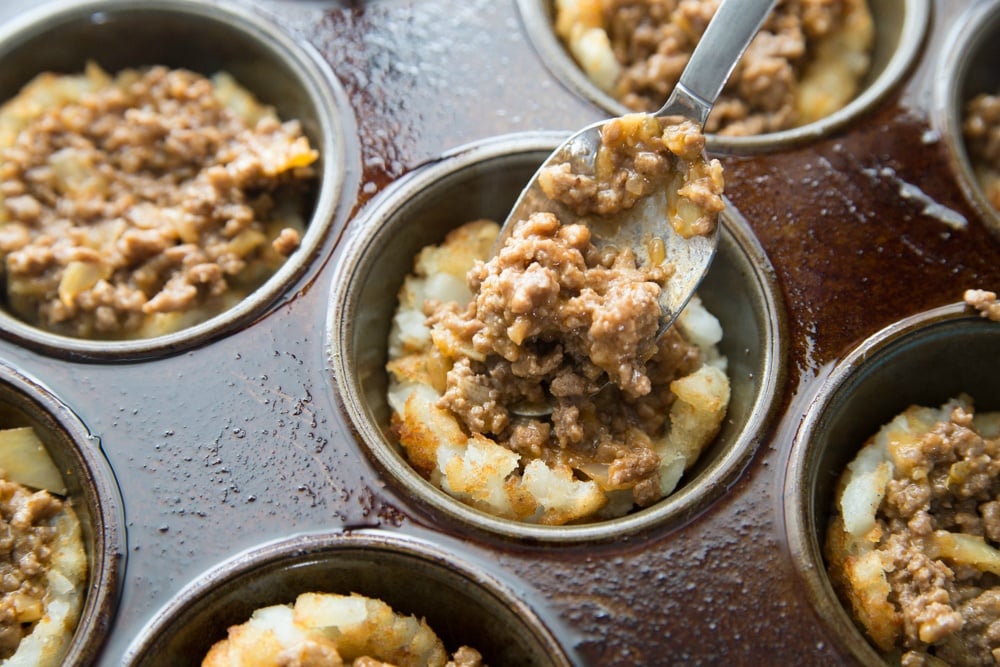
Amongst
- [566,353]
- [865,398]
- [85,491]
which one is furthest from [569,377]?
[85,491]

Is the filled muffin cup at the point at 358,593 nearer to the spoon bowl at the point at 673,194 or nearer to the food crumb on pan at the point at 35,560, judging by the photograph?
the food crumb on pan at the point at 35,560

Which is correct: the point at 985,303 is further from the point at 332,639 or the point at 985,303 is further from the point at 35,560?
the point at 35,560

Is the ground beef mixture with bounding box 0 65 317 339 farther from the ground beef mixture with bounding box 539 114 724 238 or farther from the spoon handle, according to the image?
the spoon handle

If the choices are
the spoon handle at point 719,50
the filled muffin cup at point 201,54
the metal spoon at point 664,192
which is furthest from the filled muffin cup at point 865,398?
the filled muffin cup at point 201,54

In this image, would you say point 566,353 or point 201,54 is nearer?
point 566,353

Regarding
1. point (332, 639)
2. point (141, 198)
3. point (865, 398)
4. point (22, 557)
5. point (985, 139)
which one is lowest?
point (332, 639)

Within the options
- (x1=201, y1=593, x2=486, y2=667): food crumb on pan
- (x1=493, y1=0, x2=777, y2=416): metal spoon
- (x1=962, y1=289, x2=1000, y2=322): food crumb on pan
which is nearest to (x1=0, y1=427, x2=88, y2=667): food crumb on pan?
(x1=201, y1=593, x2=486, y2=667): food crumb on pan

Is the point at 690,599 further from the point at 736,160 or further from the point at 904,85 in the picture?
the point at 904,85
